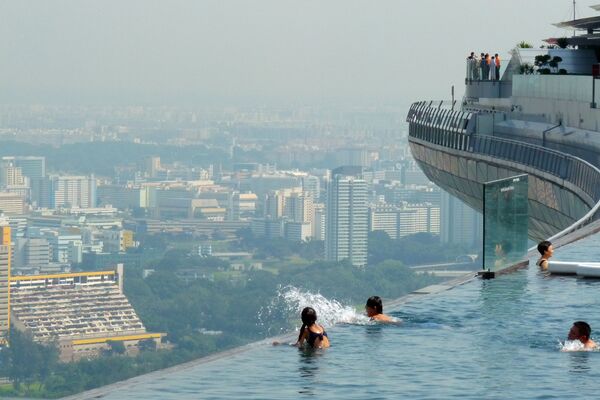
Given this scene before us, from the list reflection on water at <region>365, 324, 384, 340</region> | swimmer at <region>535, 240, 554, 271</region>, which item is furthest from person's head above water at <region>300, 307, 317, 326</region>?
swimmer at <region>535, 240, 554, 271</region>

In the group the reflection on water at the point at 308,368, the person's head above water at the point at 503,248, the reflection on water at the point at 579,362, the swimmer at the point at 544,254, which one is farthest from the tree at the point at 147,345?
the reflection on water at the point at 579,362

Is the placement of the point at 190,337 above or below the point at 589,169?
below

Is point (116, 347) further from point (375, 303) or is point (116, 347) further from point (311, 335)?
point (311, 335)

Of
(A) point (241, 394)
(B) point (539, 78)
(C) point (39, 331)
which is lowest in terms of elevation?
(C) point (39, 331)

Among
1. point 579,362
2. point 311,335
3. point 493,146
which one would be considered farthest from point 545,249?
point 493,146

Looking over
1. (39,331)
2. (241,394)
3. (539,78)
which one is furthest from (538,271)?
(39,331)

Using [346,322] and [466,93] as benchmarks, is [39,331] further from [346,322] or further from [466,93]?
[346,322]

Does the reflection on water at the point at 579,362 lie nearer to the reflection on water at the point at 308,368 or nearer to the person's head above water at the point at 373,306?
the reflection on water at the point at 308,368
